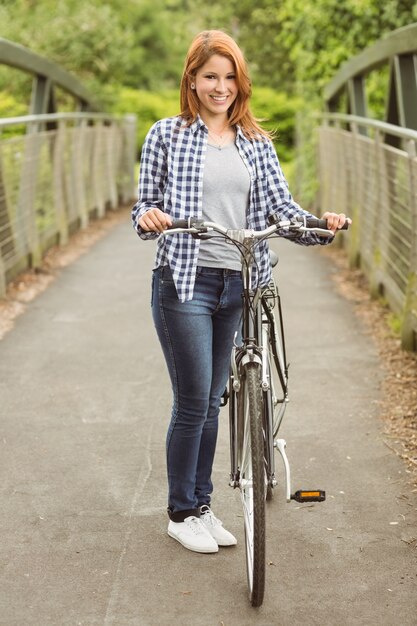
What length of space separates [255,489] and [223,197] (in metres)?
1.08

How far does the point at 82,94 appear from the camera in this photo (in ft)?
55.5

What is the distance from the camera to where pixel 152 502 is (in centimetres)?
482

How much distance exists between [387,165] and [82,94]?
896cm

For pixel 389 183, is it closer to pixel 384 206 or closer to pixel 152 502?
pixel 384 206

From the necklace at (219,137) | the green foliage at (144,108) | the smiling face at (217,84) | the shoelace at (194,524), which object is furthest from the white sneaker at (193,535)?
the green foliage at (144,108)

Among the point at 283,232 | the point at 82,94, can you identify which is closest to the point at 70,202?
the point at 82,94

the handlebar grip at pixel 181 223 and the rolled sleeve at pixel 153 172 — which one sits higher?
the rolled sleeve at pixel 153 172

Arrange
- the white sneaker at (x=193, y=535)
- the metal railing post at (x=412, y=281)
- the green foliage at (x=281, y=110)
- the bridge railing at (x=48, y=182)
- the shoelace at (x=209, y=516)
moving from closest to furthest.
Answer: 1. the white sneaker at (x=193, y=535)
2. the shoelace at (x=209, y=516)
3. the metal railing post at (x=412, y=281)
4. the bridge railing at (x=48, y=182)
5. the green foliage at (x=281, y=110)

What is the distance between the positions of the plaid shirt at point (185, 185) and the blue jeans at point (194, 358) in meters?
0.08

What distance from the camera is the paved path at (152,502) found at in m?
3.81

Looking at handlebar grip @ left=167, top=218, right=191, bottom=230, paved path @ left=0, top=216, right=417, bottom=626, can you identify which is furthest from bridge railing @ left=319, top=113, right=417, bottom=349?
handlebar grip @ left=167, top=218, right=191, bottom=230

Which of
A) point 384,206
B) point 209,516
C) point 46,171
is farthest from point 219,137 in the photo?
point 46,171

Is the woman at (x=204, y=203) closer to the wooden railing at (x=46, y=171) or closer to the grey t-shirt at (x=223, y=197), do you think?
the grey t-shirt at (x=223, y=197)

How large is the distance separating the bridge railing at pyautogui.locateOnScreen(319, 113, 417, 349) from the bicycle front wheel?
356 centimetres
